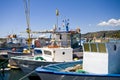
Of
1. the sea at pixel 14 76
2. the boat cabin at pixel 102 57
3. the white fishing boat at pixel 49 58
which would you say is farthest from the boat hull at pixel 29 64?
the boat cabin at pixel 102 57

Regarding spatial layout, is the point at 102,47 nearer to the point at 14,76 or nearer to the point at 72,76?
the point at 72,76

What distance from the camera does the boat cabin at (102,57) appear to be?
1138 cm

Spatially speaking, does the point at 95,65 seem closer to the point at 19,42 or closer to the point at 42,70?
the point at 42,70

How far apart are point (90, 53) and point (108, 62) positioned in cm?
137

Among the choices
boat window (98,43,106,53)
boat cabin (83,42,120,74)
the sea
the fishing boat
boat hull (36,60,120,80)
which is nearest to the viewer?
boat hull (36,60,120,80)

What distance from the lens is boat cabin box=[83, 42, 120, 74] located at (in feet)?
37.3

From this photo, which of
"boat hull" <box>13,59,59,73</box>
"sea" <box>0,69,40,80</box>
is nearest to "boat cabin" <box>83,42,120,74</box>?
"boat hull" <box>13,59,59,73</box>

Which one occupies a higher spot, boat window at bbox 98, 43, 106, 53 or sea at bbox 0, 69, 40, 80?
boat window at bbox 98, 43, 106, 53

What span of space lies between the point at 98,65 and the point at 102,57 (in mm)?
536

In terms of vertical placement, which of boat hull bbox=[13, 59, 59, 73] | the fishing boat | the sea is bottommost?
the sea

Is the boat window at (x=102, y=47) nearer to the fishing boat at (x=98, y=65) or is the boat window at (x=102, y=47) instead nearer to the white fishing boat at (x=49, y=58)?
the fishing boat at (x=98, y=65)

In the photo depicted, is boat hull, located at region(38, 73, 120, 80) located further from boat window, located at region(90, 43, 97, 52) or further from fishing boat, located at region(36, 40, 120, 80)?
boat window, located at region(90, 43, 97, 52)

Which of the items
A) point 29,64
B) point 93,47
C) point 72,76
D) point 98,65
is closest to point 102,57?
point 98,65

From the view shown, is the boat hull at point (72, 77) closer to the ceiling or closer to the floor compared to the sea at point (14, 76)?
closer to the ceiling
